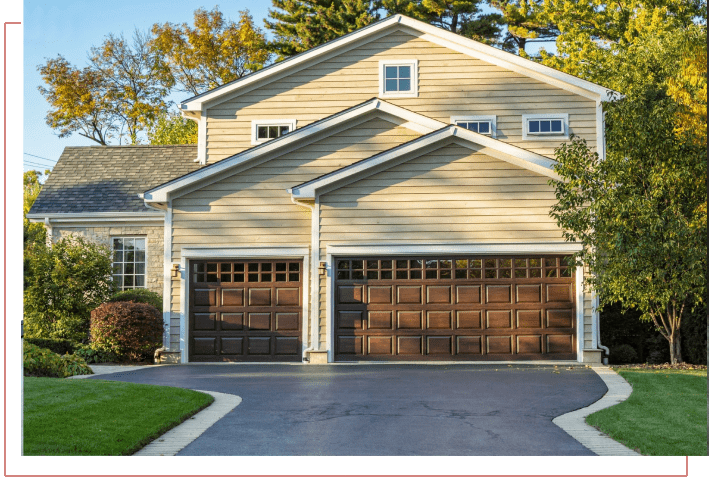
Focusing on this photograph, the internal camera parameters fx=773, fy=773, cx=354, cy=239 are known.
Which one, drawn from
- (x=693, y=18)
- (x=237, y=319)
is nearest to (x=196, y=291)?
(x=237, y=319)

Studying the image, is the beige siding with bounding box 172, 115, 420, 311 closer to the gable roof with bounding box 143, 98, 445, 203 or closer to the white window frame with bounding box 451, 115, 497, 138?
the gable roof with bounding box 143, 98, 445, 203

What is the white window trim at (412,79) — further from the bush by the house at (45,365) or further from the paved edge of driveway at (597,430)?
the bush by the house at (45,365)

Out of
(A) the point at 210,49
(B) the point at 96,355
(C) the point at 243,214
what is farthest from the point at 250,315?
(A) the point at 210,49

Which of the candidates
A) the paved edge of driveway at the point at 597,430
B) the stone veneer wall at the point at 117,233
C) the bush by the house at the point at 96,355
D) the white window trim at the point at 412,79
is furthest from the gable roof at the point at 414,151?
the stone veneer wall at the point at 117,233

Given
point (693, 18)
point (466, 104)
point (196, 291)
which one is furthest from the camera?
point (693, 18)

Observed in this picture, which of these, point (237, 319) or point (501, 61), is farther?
point (501, 61)

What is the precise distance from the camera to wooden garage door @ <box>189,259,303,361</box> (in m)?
16.2

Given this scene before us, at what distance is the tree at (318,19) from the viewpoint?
843 inches

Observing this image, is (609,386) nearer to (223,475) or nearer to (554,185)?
(554,185)

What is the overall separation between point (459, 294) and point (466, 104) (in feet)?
17.7

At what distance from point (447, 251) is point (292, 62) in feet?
21.1

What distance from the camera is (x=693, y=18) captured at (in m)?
27.1

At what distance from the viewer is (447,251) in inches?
614

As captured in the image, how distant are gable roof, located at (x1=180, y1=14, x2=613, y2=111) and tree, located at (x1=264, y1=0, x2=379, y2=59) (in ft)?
8.69
